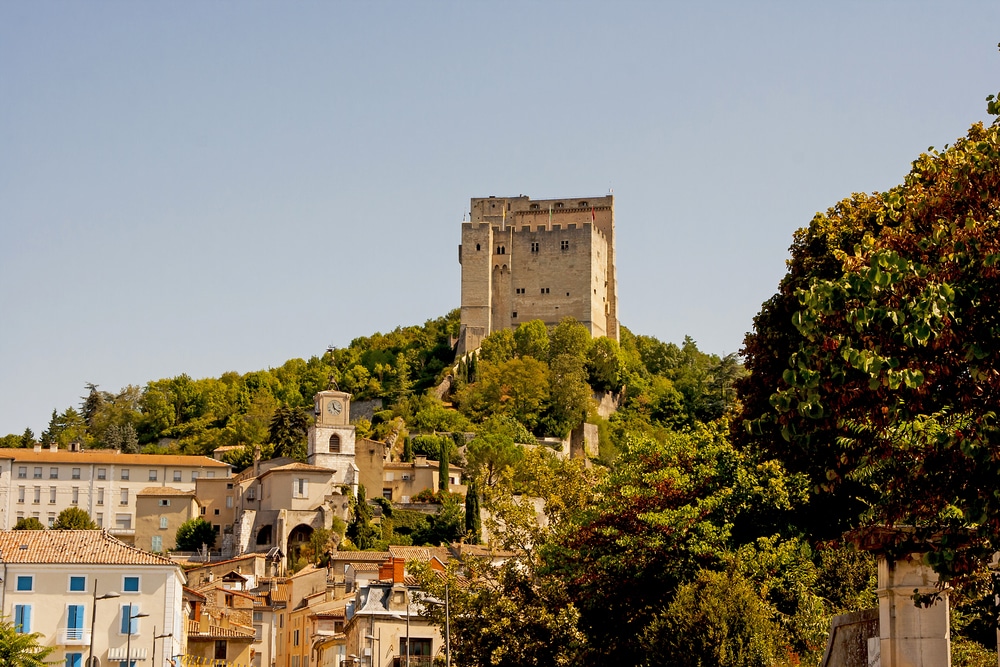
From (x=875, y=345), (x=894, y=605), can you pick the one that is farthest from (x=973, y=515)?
(x=894, y=605)

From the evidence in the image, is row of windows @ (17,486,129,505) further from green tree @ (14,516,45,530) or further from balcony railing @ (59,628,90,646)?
balcony railing @ (59,628,90,646)

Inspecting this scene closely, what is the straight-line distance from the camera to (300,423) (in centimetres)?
12488

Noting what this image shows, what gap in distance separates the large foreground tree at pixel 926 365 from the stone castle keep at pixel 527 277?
12371 cm

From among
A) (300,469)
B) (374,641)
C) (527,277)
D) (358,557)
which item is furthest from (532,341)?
(374,641)

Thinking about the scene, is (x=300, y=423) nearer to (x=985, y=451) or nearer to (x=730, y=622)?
(x=730, y=622)

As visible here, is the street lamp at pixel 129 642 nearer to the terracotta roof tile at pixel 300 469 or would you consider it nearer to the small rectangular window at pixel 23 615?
the small rectangular window at pixel 23 615

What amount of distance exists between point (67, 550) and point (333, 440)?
59.2 metres

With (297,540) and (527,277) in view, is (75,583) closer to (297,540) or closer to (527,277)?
(297,540)

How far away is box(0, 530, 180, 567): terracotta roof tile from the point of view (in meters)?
50.9

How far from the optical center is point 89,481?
125 metres

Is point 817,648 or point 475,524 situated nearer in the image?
point 817,648

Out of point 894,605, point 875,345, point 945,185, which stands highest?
point 945,185

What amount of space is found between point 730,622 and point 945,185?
48.5 feet

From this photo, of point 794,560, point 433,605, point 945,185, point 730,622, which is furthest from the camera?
point 433,605
